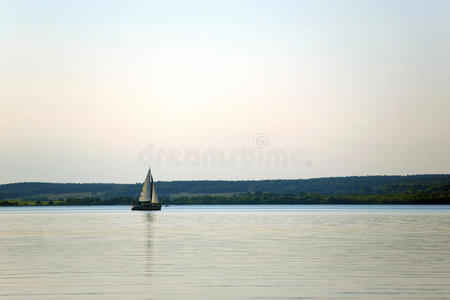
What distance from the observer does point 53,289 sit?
94.3 feet

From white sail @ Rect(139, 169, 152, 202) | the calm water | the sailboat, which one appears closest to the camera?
the calm water

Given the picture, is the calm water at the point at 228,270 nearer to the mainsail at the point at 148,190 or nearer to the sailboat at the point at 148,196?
the mainsail at the point at 148,190

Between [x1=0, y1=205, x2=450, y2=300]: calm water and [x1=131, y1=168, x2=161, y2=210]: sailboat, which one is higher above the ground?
[x1=131, y1=168, x2=161, y2=210]: sailboat

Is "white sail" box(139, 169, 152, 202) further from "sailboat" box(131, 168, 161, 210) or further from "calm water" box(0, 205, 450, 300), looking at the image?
"calm water" box(0, 205, 450, 300)

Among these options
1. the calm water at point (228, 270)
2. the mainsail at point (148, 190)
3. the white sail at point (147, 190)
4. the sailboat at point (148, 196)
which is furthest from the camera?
the sailboat at point (148, 196)

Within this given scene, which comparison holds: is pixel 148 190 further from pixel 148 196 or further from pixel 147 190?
pixel 148 196

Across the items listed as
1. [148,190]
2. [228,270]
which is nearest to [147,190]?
[148,190]

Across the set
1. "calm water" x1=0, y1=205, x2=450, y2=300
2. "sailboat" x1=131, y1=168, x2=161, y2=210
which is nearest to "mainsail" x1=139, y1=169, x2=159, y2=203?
"sailboat" x1=131, y1=168, x2=161, y2=210

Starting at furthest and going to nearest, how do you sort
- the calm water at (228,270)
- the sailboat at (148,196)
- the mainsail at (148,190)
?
1. the sailboat at (148,196)
2. the mainsail at (148,190)
3. the calm water at (228,270)

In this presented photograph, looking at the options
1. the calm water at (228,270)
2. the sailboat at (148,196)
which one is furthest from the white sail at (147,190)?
the calm water at (228,270)

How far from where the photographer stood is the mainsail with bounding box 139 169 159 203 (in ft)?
581

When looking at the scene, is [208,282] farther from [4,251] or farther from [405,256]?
[4,251]

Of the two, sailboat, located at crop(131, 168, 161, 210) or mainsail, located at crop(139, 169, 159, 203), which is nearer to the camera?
mainsail, located at crop(139, 169, 159, 203)

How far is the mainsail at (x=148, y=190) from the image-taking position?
17718 centimetres
